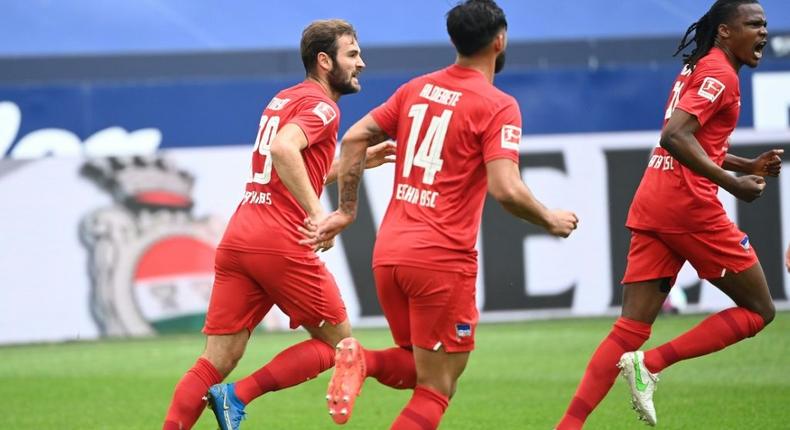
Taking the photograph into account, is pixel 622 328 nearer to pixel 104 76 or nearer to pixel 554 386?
pixel 554 386

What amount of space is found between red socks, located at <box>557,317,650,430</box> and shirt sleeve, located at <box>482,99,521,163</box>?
5.59 ft

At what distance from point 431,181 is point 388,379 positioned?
111 cm

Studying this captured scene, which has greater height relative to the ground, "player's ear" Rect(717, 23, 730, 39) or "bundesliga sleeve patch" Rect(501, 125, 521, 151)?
"player's ear" Rect(717, 23, 730, 39)

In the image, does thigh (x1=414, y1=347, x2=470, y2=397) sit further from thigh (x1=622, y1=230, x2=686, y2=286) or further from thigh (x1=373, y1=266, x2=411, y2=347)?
thigh (x1=622, y1=230, x2=686, y2=286)

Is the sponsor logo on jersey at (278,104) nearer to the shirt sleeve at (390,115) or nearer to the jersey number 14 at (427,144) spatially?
the shirt sleeve at (390,115)

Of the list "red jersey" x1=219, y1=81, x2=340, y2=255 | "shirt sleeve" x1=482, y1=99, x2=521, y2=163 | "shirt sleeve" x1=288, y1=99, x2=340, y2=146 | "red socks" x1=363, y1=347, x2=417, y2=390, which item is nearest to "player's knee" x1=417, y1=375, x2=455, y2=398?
"red socks" x1=363, y1=347, x2=417, y2=390

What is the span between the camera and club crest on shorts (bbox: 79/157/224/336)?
14.2 m

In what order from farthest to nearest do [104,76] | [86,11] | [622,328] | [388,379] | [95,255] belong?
1. [86,11]
2. [104,76]
3. [95,255]
4. [622,328]
5. [388,379]

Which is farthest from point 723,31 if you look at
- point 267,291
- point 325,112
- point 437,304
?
point 267,291

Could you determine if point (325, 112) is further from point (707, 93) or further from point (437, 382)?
point (707, 93)

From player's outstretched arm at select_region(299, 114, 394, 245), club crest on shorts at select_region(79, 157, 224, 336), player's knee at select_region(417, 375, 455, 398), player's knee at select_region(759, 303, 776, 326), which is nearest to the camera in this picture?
player's knee at select_region(417, 375, 455, 398)

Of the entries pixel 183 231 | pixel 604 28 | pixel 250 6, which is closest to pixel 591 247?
pixel 183 231

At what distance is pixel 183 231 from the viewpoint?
14.3 meters

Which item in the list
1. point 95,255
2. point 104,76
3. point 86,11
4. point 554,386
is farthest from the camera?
point 86,11
